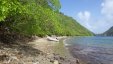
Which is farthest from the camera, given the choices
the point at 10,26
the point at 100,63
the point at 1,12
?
the point at 10,26

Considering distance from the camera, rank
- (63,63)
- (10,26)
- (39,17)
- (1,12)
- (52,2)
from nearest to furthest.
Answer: (1,12) < (63,63) < (39,17) < (52,2) < (10,26)

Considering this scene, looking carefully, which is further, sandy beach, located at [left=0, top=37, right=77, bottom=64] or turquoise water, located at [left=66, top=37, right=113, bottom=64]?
turquoise water, located at [left=66, top=37, right=113, bottom=64]

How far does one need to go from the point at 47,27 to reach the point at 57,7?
505 centimetres

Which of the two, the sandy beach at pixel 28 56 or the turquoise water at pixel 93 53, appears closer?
the sandy beach at pixel 28 56

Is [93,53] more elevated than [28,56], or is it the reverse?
[28,56]

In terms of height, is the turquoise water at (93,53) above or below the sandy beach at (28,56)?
below

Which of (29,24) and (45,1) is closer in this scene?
(29,24)

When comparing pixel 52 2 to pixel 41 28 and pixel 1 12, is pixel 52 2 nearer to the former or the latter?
pixel 41 28

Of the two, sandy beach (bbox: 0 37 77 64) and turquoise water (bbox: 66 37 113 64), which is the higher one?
sandy beach (bbox: 0 37 77 64)

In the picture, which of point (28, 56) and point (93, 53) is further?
point (93, 53)

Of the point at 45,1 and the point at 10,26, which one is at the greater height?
the point at 45,1

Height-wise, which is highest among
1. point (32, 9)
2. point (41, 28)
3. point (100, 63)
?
point (32, 9)

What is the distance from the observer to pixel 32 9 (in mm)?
27719

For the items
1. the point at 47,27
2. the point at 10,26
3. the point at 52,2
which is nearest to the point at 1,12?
the point at 47,27
